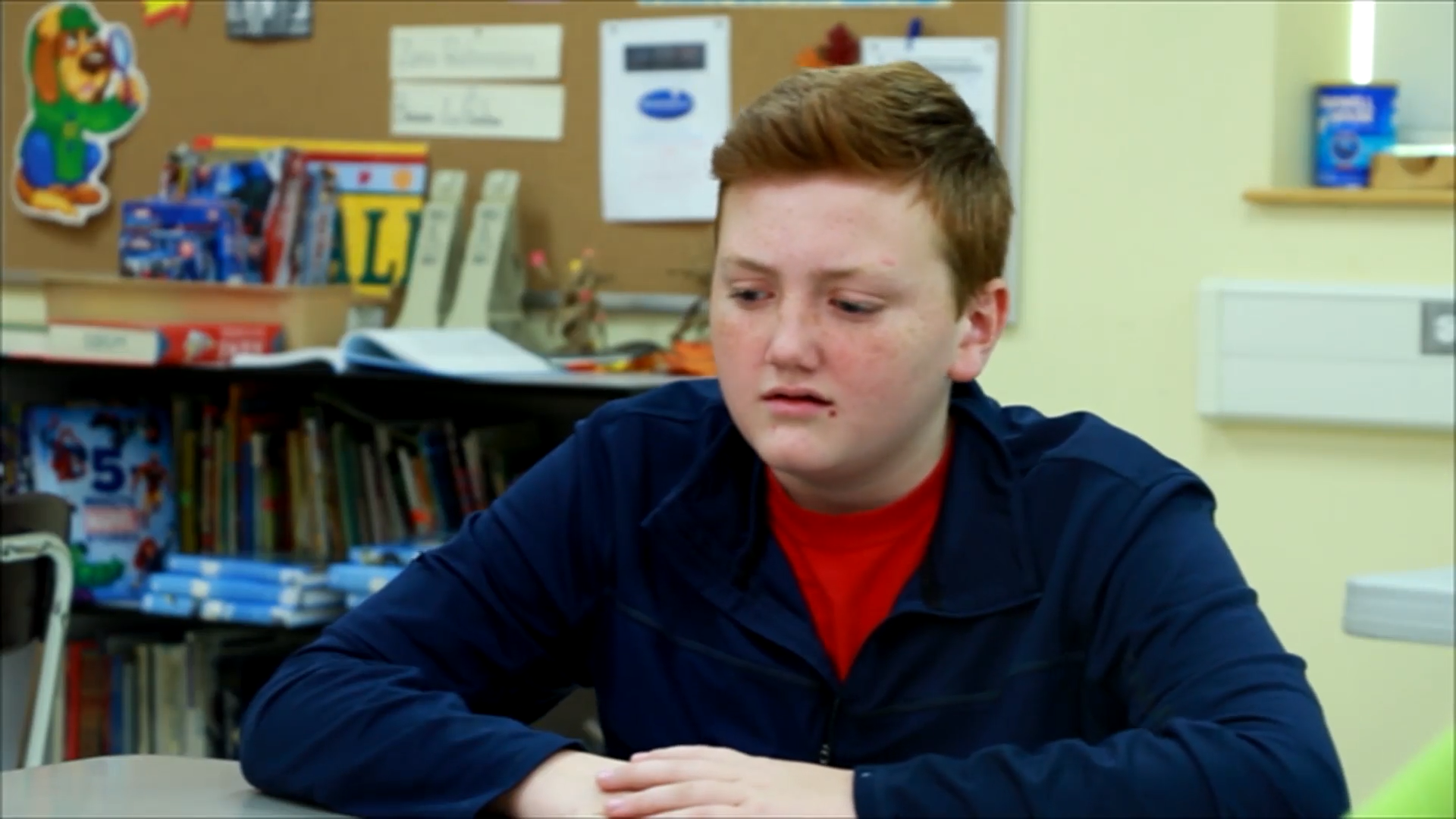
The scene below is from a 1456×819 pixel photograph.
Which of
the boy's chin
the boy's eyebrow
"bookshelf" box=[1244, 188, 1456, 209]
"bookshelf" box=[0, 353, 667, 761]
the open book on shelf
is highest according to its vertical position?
"bookshelf" box=[1244, 188, 1456, 209]

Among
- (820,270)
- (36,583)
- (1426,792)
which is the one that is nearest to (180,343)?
(36,583)

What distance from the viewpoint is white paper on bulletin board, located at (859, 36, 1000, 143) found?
268 centimetres

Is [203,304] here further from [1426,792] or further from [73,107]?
[1426,792]

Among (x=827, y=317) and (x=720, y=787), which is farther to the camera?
(x=827, y=317)

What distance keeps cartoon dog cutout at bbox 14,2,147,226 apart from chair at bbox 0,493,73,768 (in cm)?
125

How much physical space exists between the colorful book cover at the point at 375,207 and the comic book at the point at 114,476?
41 centimetres

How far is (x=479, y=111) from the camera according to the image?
3.06m

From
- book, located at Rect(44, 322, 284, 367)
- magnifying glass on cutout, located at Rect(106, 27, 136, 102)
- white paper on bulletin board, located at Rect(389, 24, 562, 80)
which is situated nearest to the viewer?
book, located at Rect(44, 322, 284, 367)

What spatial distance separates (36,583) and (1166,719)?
5.15 feet

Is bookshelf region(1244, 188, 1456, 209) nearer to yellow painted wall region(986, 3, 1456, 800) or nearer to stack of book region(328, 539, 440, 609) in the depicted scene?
yellow painted wall region(986, 3, 1456, 800)

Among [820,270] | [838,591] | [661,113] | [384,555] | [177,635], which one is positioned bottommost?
[177,635]

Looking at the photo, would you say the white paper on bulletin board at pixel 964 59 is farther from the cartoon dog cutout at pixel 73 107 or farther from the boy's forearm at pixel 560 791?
the boy's forearm at pixel 560 791

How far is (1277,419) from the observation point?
2.53 m

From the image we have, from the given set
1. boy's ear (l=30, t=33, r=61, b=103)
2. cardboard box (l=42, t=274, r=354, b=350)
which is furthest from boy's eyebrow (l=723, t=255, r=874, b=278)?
boy's ear (l=30, t=33, r=61, b=103)
